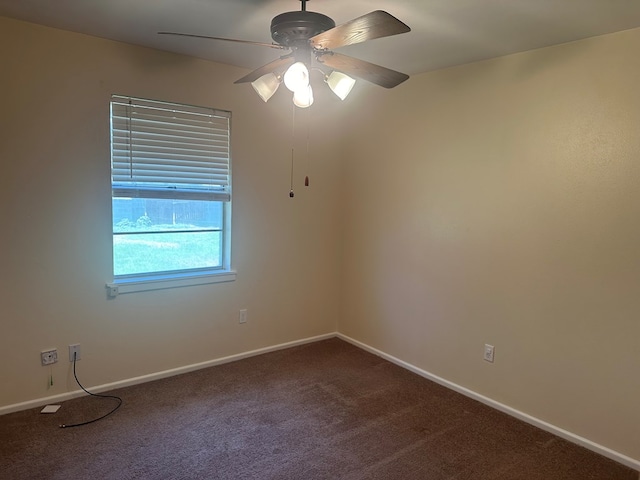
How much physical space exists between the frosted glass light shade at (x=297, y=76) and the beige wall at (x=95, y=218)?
1.53m

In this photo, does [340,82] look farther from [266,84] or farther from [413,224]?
[413,224]

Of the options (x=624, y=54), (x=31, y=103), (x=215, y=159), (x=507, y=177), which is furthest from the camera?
(x=215, y=159)

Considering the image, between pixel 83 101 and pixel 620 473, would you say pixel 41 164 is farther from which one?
pixel 620 473

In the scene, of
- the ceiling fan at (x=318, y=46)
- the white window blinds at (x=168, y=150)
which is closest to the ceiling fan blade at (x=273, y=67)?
the ceiling fan at (x=318, y=46)

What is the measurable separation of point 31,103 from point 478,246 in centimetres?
309

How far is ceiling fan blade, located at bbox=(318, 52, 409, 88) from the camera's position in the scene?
1929 mm

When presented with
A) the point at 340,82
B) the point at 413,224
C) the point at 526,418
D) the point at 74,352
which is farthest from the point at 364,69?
the point at 74,352

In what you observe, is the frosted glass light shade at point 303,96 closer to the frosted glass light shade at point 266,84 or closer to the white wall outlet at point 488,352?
the frosted glass light shade at point 266,84

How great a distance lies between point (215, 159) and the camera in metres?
3.30

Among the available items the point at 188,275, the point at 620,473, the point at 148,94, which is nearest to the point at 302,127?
the point at 148,94

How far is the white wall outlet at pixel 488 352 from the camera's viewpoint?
2.94m

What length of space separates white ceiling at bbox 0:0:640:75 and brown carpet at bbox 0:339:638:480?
2300mm

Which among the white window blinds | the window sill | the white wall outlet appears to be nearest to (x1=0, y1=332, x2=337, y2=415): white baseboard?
the window sill

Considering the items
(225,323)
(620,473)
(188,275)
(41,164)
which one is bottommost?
(620,473)
